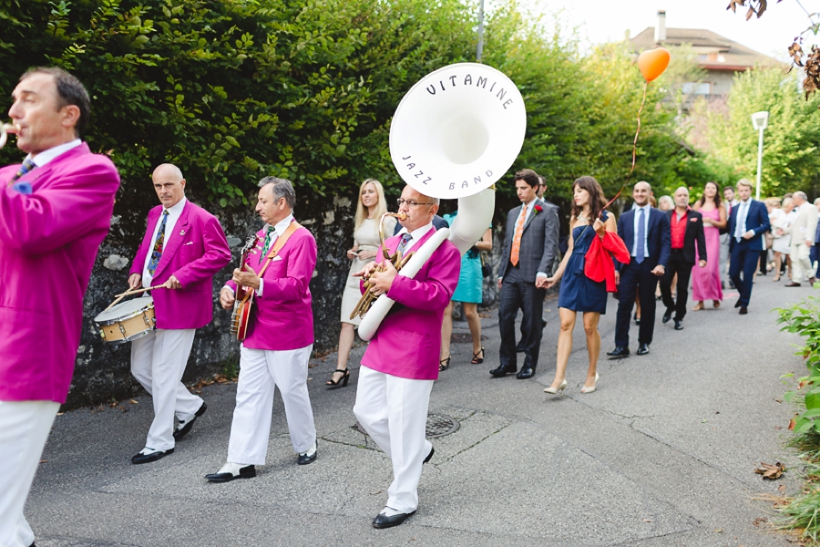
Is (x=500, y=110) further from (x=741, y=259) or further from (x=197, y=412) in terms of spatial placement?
(x=741, y=259)

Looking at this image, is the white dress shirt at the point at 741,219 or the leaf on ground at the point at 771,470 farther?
the white dress shirt at the point at 741,219

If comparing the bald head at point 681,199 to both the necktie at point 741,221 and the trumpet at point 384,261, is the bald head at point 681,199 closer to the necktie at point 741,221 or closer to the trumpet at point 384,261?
the necktie at point 741,221

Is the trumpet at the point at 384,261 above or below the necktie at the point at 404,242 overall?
below

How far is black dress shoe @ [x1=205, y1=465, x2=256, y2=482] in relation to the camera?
4352 mm

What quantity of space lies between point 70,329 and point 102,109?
347 centimetres

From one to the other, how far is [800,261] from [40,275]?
1568 centimetres

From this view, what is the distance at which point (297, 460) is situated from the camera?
4781 mm

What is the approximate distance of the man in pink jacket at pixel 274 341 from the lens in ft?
14.5

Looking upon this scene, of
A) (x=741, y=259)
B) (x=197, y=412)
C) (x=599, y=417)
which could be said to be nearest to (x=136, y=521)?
(x=197, y=412)

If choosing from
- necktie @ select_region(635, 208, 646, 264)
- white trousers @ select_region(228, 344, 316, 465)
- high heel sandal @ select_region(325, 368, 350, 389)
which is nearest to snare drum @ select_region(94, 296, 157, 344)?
white trousers @ select_region(228, 344, 316, 465)

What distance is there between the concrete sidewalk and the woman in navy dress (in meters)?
Answer: 0.37

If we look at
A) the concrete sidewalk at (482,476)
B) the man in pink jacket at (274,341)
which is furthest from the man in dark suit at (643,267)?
the man in pink jacket at (274,341)

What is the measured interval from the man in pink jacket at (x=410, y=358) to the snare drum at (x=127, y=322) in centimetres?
157

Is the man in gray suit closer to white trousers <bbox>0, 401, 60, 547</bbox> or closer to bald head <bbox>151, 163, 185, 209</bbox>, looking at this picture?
bald head <bbox>151, 163, 185, 209</bbox>
